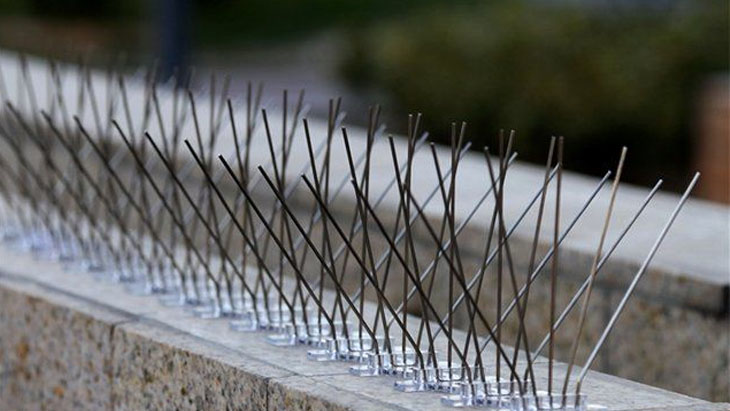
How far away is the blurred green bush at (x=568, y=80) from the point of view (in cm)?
1622

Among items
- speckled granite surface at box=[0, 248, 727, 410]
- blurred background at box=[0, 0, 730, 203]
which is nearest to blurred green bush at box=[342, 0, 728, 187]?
blurred background at box=[0, 0, 730, 203]

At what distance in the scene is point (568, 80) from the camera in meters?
16.6

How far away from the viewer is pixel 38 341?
495 centimetres

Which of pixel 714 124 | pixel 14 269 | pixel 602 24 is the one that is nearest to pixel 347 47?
pixel 602 24

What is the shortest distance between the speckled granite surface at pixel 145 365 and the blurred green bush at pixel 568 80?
35.8 feet

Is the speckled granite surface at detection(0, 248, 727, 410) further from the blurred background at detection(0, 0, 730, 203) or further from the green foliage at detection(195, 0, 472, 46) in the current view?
the green foliage at detection(195, 0, 472, 46)

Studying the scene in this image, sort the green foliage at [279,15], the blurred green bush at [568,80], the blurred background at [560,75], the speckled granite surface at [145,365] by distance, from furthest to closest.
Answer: the green foliage at [279,15]
the blurred green bush at [568,80]
the blurred background at [560,75]
the speckled granite surface at [145,365]

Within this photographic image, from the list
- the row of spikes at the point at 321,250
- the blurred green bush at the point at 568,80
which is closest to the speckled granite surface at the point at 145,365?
the row of spikes at the point at 321,250

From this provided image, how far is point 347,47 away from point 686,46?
4.48 meters

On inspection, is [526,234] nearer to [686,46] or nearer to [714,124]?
[714,124]

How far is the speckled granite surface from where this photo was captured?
392 cm

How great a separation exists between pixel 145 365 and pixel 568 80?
1247 centimetres

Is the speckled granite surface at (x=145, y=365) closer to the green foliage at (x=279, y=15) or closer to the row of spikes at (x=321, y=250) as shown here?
the row of spikes at (x=321, y=250)

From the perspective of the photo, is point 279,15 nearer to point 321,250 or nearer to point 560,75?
point 560,75
